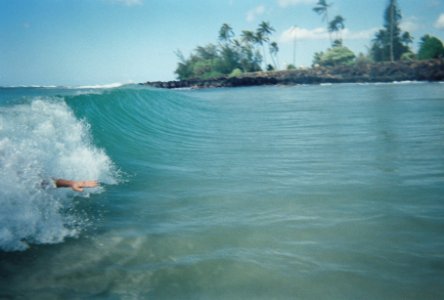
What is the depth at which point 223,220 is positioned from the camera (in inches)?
197

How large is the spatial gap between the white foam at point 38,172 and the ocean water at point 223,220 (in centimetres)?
2

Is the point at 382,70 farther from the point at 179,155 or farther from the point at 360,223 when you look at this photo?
the point at 360,223

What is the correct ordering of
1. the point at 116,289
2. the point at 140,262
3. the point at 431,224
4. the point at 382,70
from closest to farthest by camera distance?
the point at 116,289, the point at 140,262, the point at 431,224, the point at 382,70

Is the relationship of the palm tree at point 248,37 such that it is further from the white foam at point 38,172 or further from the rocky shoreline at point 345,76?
the white foam at point 38,172

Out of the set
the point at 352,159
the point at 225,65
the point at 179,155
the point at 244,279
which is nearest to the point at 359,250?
the point at 244,279

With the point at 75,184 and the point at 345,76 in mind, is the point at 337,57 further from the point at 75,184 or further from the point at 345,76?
the point at 75,184

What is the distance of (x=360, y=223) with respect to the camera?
465 centimetres

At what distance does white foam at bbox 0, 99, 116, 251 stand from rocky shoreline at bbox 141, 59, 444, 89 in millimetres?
55772

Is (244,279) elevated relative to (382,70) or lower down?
lower down

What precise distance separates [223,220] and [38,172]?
2.81 m

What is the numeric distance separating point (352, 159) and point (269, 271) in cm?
537

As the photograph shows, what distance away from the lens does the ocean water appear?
136 inches

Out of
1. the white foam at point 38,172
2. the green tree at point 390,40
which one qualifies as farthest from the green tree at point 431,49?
the white foam at point 38,172

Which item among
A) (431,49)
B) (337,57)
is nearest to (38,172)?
(431,49)
